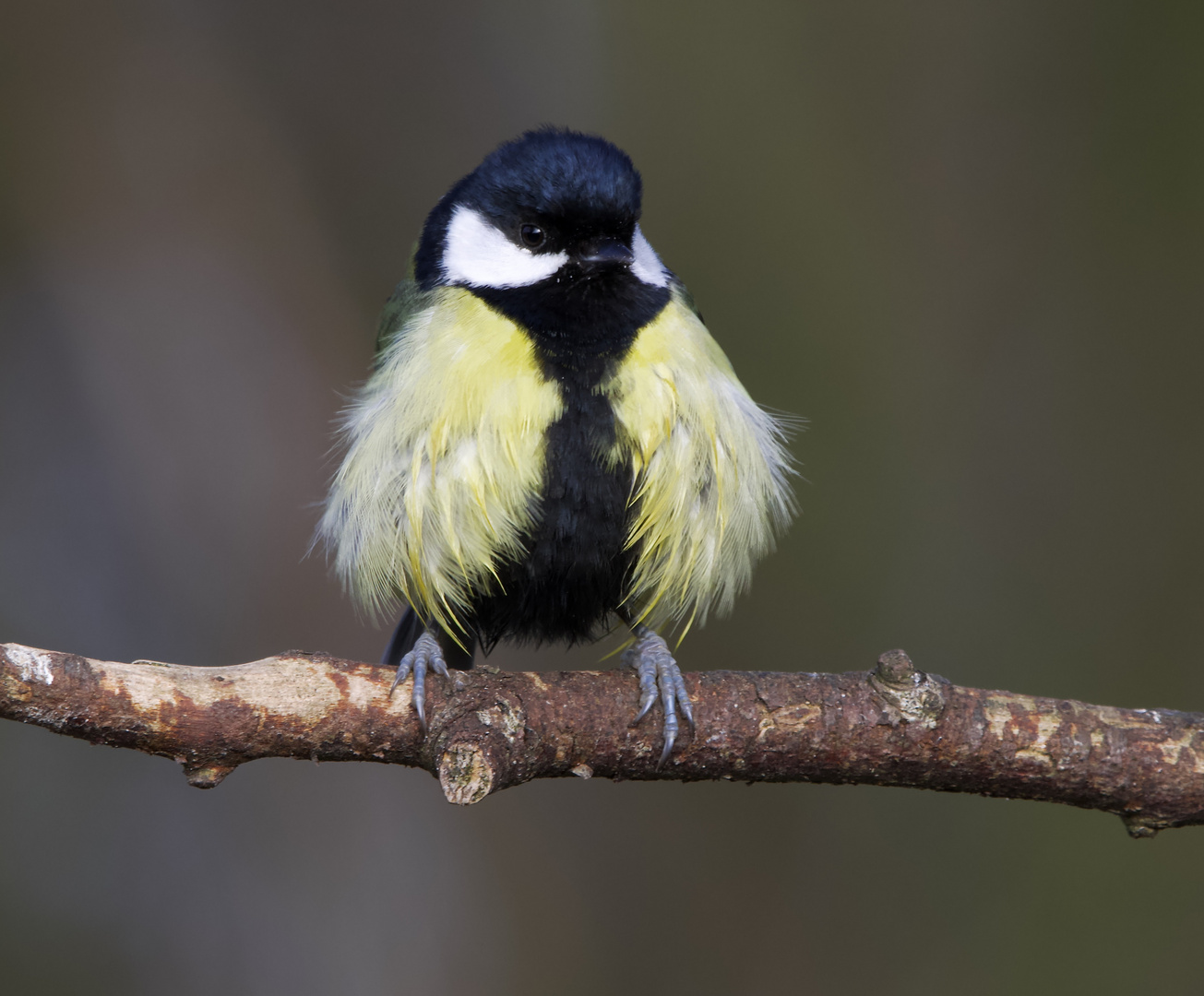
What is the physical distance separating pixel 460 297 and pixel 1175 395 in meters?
2.43

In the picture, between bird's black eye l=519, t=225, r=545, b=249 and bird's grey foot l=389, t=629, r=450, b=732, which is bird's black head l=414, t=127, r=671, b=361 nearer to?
bird's black eye l=519, t=225, r=545, b=249

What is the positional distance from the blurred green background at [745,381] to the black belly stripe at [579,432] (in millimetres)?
1073

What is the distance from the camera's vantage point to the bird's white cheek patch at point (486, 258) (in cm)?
191

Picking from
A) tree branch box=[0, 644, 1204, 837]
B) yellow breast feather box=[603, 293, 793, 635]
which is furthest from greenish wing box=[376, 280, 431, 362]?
tree branch box=[0, 644, 1204, 837]

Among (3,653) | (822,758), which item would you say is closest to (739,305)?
(822,758)

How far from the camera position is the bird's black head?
1.87 m

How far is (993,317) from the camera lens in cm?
344

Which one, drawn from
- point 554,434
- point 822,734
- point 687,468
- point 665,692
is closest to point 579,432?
point 554,434

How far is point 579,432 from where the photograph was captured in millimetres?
1839

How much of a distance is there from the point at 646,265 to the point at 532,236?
22cm

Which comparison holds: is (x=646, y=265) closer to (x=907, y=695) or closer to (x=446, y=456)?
(x=446, y=456)

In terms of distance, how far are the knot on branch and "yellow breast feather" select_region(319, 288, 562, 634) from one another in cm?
63

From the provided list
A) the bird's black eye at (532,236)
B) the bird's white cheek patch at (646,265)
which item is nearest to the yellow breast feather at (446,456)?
the bird's black eye at (532,236)

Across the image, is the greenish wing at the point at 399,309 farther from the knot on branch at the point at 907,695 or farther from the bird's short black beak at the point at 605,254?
the knot on branch at the point at 907,695
